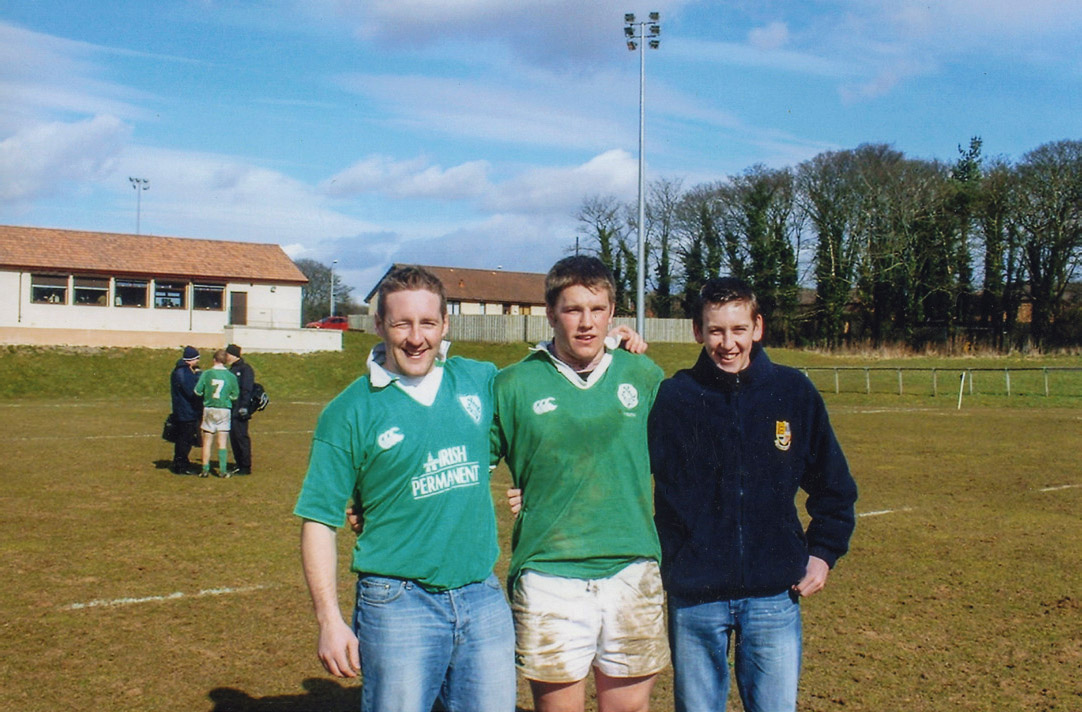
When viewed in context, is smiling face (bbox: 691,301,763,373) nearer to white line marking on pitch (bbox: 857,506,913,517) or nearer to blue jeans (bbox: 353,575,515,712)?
blue jeans (bbox: 353,575,515,712)

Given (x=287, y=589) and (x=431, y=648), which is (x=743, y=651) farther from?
(x=287, y=589)

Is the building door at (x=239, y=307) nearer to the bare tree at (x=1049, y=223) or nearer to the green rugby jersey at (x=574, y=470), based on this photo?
the bare tree at (x=1049, y=223)

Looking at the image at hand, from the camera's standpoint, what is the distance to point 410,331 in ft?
9.78

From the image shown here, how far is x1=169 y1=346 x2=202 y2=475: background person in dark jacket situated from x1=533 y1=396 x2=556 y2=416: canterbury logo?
10991 mm

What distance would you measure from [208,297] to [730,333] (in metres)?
45.6

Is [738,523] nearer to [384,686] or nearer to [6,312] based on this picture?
[384,686]

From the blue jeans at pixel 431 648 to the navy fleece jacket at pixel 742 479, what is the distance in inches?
26.8

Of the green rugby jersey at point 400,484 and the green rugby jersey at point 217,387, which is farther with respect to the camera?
the green rugby jersey at point 217,387

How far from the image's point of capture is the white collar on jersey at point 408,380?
2990 millimetres

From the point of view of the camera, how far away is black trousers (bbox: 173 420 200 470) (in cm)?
1329

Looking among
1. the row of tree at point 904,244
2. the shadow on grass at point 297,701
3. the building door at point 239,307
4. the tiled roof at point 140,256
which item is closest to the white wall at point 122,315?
the building door at point 239,307

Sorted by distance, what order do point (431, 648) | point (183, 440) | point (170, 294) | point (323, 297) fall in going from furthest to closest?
point (323, 297), point (170, 294), point (183, 440), point (431, 648)

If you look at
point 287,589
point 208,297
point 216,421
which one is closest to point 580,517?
point 287,589

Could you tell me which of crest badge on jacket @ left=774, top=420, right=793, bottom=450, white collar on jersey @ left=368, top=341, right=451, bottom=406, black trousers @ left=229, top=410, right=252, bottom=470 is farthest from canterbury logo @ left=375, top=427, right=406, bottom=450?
black trousers @ left=229, top=410, right=252, bottom=470
